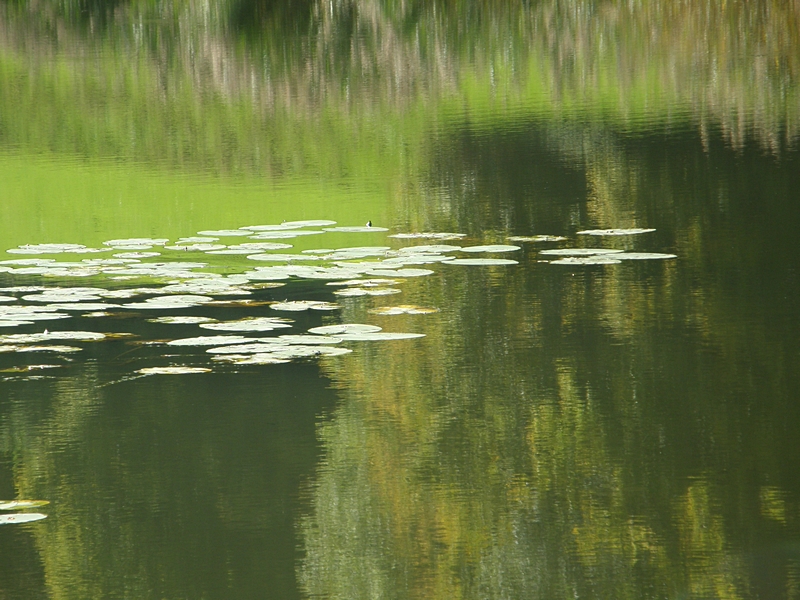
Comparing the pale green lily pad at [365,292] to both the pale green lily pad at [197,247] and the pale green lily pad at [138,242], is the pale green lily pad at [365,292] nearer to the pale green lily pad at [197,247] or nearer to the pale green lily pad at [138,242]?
the pale green lily pad at [197,247]

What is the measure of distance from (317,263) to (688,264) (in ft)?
6.58

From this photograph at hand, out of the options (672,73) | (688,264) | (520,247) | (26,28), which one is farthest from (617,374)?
(26,28)

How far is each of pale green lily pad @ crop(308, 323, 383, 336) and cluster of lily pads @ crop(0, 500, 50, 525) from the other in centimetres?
188

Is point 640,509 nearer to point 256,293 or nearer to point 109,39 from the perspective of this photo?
point 256,293

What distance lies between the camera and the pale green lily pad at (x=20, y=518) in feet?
13.3

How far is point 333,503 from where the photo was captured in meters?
4.20

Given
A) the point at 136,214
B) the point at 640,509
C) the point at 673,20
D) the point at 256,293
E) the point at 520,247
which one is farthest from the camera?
the point at 673,20

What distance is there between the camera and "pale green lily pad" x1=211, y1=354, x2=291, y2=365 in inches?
216

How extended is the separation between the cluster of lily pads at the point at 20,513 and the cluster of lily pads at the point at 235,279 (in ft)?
4.29

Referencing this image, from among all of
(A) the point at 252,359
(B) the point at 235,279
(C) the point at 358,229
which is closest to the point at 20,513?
(A) the point at 252,359

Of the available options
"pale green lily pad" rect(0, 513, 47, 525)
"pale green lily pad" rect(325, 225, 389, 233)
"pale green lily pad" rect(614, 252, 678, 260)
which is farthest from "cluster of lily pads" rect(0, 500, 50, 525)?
"pale green lily pad" rect(325, 225, 389, 233)

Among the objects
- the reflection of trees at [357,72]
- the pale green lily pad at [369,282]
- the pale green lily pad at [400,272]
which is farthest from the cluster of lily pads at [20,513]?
the reflection of trees at [357,72]

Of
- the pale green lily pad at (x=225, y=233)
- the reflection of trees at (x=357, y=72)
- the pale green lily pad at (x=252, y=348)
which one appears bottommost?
the pale green lily pad at (x=252, y=348)

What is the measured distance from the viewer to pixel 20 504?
4211mm
